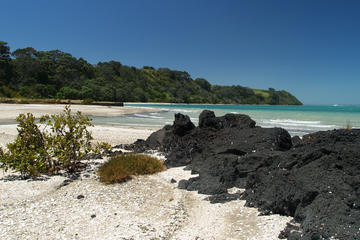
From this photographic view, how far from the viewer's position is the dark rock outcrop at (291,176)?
373cm

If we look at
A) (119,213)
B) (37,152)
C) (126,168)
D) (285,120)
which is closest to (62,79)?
(285,120)

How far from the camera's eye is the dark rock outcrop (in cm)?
373

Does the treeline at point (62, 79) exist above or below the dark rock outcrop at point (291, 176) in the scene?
above

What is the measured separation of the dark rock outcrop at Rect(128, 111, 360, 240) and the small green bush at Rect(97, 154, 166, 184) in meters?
0.88

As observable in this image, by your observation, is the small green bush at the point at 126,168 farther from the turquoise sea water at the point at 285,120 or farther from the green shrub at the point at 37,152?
the turquoise sea water at the point at 285,120

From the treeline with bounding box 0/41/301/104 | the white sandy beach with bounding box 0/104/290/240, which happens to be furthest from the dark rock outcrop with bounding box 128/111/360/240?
the treeline with bounding box 0/41/301/104

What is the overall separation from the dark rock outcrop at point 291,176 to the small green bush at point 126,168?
88 centimetres

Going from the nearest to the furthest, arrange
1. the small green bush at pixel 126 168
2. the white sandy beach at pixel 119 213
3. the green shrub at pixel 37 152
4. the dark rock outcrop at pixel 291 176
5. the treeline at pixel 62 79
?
the dark rock outcrop at pixel 291 176, the white sandy beach at pixel 119 213, the small green bush at pixel 126 168, the green shrub at pixel 37 152, the treeline at pixel 62 79

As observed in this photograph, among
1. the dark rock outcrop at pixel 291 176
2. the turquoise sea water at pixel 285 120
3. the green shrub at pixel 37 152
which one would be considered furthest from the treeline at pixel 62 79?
the dark rock outcrop at pixel 291 176

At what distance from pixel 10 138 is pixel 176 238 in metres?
12.2

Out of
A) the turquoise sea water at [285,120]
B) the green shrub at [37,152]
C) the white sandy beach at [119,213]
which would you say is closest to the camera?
the white sandy beach at [119,213]

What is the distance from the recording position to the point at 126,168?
24.3 feet

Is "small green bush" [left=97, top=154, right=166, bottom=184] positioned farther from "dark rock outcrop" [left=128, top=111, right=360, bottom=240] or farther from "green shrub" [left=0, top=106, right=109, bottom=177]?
"green shrub" [left=0, top=106, right=109, bottom=177]

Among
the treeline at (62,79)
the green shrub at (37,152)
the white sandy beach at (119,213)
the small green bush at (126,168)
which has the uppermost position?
the treeline at (62,79)
